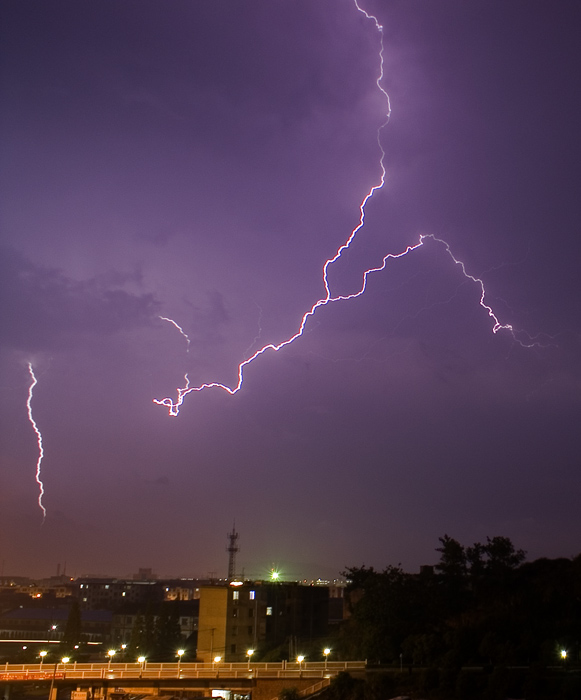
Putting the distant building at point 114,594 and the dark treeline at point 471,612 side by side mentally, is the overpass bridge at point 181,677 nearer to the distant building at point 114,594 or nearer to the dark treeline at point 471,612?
the dark treeline at point 471,612

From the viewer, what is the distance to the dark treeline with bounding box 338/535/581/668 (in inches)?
1435

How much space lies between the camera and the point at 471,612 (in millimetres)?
44062

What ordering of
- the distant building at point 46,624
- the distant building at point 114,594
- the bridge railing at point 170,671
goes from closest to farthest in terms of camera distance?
the bridge railing at point 170,671
the distant building at point 46,624
the distant building at point 114,594

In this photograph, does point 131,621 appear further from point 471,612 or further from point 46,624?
point 471,612

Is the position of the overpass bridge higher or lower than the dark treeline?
lower

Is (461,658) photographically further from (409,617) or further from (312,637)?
(312,637)

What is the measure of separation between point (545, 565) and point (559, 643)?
13474 millimetres

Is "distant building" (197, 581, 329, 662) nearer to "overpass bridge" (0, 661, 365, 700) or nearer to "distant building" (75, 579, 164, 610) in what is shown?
"overpass bridge" (0, 661, 365, 700)

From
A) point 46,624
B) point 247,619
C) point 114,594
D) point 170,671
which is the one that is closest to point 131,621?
point 46,624

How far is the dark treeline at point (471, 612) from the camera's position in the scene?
36.4 metres

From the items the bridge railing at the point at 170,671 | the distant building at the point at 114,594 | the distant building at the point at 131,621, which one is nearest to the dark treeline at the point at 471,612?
the bridge railing at the point at 170,671

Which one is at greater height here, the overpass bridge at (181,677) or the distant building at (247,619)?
the distant building at (247,619)

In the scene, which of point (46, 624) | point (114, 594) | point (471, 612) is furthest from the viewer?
point (114, 594)

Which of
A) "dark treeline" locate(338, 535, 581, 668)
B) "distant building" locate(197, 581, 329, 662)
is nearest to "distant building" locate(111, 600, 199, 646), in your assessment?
"distant building" locate(197, 581, 329, 662)
